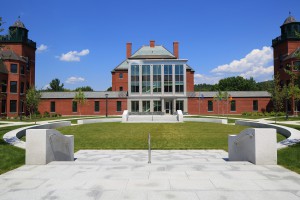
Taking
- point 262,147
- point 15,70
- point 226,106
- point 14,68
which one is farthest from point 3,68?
point 262,147

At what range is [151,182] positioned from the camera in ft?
19.9

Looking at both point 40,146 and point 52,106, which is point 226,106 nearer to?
point 52,106

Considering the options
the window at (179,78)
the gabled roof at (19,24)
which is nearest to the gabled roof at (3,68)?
the gabled roof at (19,24)

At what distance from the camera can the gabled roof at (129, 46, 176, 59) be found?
183ft

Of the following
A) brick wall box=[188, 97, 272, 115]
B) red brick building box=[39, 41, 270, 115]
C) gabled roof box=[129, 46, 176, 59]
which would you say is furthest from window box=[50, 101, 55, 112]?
brick wall box=[188, 97, 272, 115]

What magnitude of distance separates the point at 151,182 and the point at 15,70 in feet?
144

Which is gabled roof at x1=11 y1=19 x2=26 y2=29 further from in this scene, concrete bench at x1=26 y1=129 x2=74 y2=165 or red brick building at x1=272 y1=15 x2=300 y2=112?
red brick building at x1=272 y1=15 x2=300 y2=112

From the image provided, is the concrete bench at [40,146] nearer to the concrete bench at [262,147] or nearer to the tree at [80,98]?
the concrete bench at [262,147]

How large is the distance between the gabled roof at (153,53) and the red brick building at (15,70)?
71.4 feet

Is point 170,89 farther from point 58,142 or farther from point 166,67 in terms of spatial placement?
point 58,142

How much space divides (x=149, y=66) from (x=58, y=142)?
1656 inches

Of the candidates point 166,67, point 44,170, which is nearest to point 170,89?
point 166,67

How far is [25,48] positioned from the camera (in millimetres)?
45219

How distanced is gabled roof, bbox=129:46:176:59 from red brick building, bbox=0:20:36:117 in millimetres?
21765
